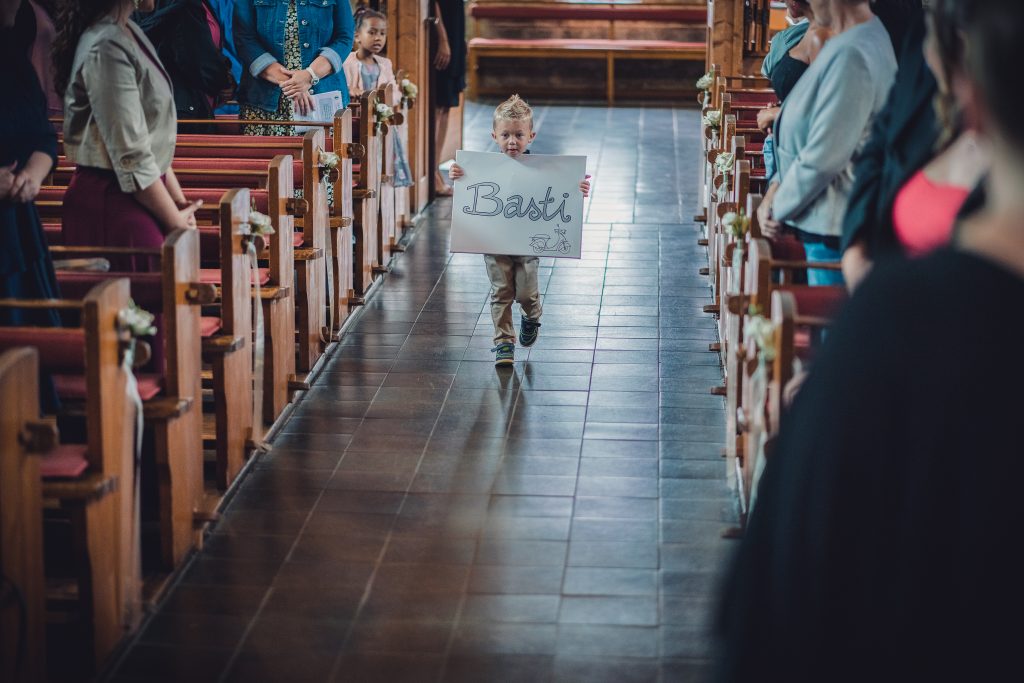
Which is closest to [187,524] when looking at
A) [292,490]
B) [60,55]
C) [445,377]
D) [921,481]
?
[292,490]

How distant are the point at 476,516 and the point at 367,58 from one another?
4.78 m

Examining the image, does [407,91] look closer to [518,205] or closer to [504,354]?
[518,205]

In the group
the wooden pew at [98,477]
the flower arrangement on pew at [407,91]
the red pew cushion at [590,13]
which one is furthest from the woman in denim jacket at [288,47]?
the red pew cushion at [590,13]

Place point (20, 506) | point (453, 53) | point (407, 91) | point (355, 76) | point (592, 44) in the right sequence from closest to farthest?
point (20, 506)
point (407, 91)
point (355, 76)
point (453, 53)
point (592, 44)

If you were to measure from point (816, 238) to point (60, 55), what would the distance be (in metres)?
2.52

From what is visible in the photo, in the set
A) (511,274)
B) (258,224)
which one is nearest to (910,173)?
(258,224)

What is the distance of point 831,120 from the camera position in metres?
4.15

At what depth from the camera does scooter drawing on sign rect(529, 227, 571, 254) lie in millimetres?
6188

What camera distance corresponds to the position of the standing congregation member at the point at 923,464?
1272 millimetres

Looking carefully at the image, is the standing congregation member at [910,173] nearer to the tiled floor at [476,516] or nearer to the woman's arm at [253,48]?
the tiled floor at [476,516]

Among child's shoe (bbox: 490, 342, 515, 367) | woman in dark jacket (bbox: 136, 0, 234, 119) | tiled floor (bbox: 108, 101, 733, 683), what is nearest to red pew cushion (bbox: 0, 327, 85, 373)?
tiled floor (bbox: 108, 101, 733, 683)

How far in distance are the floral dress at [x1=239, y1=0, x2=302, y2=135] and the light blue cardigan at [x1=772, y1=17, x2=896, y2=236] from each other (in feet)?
11.4

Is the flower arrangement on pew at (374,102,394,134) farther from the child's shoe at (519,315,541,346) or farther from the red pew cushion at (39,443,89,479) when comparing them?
the red pew cushion at (39,443,89,479)

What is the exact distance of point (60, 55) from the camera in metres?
4.45
